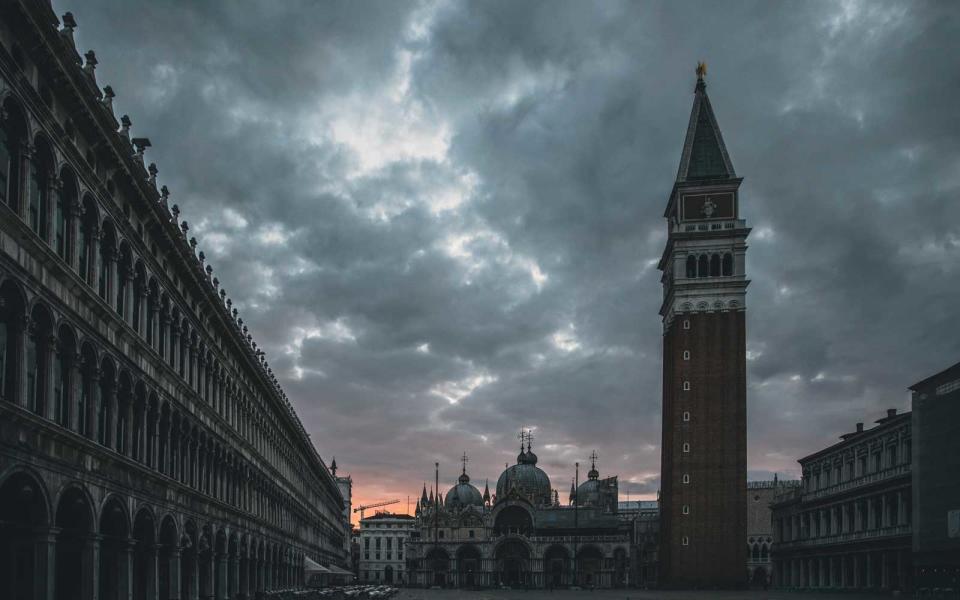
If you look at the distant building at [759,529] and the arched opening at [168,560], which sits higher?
the arched opening at [168,560]

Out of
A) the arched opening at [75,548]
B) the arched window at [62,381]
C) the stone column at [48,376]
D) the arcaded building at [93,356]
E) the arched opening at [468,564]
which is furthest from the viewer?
the arched opening at [468,564]

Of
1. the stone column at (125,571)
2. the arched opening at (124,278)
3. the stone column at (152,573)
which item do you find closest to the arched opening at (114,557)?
the stone column at (125,571)

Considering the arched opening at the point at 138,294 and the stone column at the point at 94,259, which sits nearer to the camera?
the stone column at the point at 94,259

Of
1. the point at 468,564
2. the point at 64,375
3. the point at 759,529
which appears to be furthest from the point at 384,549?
the point at 64,375

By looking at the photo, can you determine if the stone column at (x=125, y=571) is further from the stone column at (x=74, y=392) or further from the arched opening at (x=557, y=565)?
the arched opening at (x=557, y=565)

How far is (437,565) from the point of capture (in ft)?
486

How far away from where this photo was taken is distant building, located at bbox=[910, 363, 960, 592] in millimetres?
60594

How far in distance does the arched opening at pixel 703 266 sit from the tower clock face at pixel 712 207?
14.0 ft

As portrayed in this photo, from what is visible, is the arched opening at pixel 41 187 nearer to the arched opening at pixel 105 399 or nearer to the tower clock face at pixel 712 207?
the arched opening at pixel 105 399

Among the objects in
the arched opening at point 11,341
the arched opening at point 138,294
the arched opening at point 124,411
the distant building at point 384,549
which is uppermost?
the arched opening at point 138,294

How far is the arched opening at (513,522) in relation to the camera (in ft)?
483

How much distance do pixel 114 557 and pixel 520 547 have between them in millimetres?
122893

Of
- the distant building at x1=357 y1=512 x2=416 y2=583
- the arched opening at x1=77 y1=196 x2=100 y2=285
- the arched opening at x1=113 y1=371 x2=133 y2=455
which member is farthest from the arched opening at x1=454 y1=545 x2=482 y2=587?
the arched opening at x1=77 y1=196 x2=100 y2=285

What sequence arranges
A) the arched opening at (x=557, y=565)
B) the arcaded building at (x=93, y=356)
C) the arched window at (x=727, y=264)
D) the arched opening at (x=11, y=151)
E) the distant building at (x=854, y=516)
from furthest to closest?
the arched opening at (x=557, y=565) → the arched window at (x=727, y=264) → the distant building at (x=854, y=516) → the arcaded building at (x=93, y=356) → the arched opening at (x=11, y=151)
